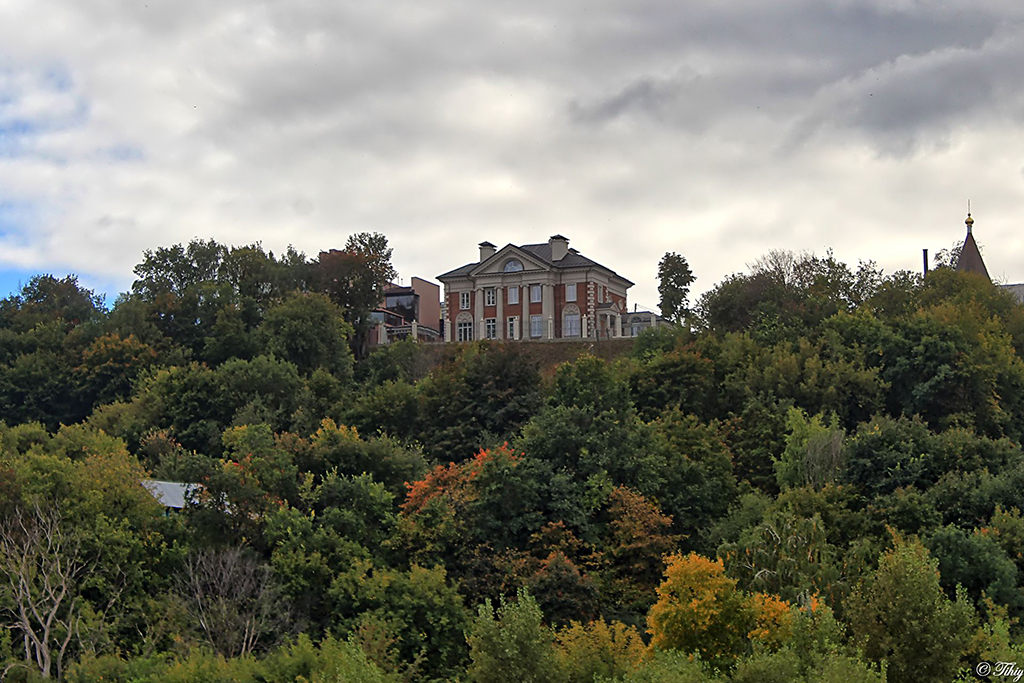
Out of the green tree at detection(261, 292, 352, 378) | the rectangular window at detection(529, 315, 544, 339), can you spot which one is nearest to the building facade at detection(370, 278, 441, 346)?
the rectangular window at detection(529, 315, 544, 339)

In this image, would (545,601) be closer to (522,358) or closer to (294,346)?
(522,358)

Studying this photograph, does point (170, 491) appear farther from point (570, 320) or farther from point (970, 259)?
point (970, 259)

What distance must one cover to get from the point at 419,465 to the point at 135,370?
67.7 feet

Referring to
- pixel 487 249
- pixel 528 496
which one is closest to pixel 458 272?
pixel 487 249

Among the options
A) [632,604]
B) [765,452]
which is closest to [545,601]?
[632,604]

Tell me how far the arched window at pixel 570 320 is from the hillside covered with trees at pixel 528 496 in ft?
42.6

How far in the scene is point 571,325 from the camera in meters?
70.1

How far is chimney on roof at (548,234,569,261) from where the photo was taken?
71562 millimetres

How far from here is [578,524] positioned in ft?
116

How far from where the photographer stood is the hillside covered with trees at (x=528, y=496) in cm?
2534

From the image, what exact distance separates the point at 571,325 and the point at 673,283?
317 inches

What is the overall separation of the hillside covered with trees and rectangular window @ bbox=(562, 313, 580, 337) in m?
13.0

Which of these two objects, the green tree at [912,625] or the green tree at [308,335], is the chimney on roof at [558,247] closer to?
the green tree at [308,335]

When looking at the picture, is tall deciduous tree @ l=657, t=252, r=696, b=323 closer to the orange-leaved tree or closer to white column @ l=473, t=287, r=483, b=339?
white column @ l=473, t=287, r=483, b=339
